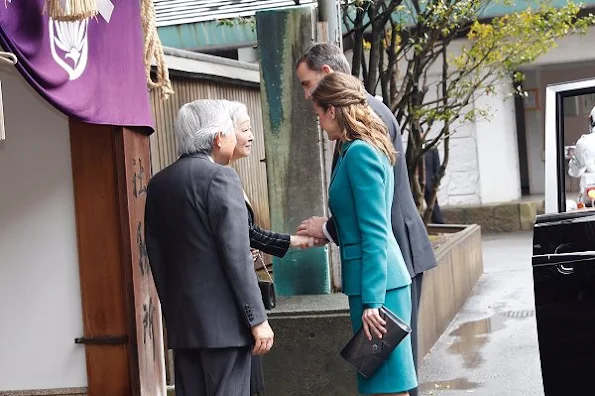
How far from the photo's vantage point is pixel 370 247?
Answer: 4102 mm

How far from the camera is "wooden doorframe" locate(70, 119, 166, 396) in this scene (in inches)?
191

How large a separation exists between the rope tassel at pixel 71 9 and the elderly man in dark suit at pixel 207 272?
2.58 ft

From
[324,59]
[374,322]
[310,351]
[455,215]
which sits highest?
[324,59]

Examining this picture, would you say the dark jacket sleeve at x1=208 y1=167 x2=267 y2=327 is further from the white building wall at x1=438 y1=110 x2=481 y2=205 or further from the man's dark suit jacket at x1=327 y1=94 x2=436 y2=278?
the white building wall at x1=438 y1=110 x2=481 y2=205

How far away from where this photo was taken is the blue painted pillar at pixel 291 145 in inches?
253

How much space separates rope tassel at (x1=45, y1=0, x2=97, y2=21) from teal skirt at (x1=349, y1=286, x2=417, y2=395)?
1.67 m

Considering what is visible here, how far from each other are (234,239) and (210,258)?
151mm

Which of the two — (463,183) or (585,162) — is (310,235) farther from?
(463,183)

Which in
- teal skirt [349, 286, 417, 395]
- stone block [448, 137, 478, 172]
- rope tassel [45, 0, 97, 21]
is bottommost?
teal skirt [349, 286, 417, 395]

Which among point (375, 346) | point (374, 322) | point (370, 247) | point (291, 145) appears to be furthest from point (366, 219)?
point (291, 145)

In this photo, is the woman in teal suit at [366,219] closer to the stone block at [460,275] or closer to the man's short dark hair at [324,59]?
the man's short dark hair at [324,59]

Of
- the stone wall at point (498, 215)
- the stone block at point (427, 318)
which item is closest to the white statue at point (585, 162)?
the stone block at point (427, 318)


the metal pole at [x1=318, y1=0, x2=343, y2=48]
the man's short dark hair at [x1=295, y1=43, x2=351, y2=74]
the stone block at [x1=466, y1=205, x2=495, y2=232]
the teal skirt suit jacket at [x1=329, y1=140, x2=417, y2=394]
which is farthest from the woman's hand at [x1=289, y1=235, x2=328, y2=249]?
the stone block at [x1=466, y1=205, x2=495, y2=232]

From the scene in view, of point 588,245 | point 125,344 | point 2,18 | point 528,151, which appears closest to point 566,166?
point 588,245
